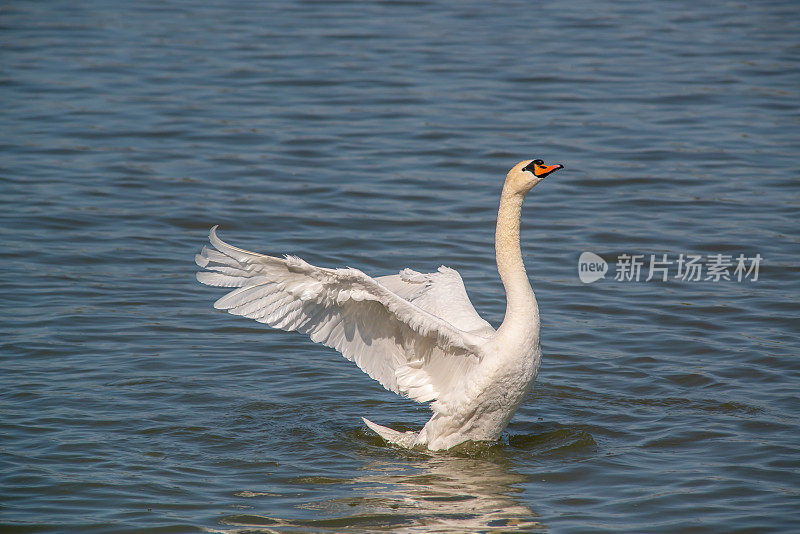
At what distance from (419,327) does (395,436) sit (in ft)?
3.10

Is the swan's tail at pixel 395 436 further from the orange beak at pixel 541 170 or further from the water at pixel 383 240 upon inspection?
the orange beak at pixel 541 170

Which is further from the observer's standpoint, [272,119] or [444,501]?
[272,119]

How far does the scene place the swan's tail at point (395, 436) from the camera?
792 centimetres

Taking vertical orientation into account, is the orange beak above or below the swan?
above

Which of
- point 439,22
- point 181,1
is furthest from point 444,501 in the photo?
point 181,1

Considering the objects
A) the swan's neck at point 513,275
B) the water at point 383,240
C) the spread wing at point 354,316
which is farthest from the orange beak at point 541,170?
the water at point 383,240

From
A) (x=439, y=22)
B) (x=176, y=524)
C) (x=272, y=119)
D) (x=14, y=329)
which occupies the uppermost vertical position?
(x=439, y=22)

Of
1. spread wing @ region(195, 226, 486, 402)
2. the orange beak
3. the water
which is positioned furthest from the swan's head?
the water

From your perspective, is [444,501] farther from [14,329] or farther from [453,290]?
[14,329]

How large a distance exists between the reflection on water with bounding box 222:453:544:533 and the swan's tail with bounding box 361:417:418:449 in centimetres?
18

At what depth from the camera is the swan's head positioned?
7484 mm

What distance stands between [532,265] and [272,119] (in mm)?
6566

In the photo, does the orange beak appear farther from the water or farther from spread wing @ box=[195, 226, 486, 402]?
the water

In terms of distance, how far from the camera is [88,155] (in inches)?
599
